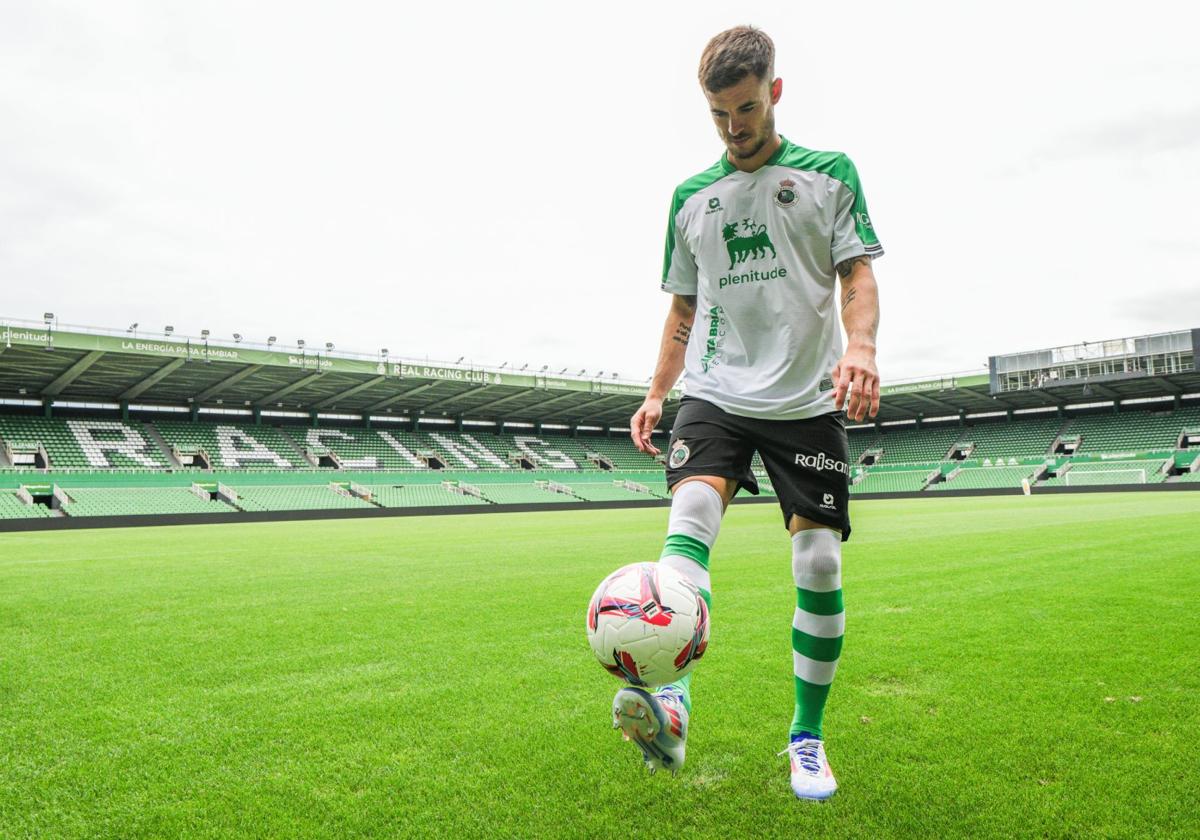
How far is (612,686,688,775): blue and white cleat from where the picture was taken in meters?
2.08

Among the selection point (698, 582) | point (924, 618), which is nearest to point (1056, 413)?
point (924, 618)

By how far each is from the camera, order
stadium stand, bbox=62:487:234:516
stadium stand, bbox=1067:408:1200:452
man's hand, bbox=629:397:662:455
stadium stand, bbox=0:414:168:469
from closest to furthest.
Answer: man's hand, bbox=629:397:662:455
stadium stand, bbox=62:487:234:516
stadium stand, bbox=0:414:168:469
stadium stand, bbox=1067:408:1200:452

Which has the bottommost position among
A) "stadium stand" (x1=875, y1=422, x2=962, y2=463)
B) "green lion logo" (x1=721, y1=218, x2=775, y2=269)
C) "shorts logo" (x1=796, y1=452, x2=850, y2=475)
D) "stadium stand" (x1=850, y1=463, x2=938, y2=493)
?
"stadium stand" (x1=850, y1=463, x2=938, y2=493)

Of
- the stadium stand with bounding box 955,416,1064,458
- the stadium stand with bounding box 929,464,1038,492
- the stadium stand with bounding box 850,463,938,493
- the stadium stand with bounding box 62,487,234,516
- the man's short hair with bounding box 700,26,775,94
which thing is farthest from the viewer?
the stadium stand with bounding box 955,416,1064,458

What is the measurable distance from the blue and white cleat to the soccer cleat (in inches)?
15.4

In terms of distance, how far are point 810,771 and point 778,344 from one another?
1432mm

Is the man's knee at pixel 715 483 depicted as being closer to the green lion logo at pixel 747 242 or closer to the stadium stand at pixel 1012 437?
the green lion logo at pixel 747 242

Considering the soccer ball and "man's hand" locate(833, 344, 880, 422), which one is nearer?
the soccer ball

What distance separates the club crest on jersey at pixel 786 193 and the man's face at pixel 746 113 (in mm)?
157

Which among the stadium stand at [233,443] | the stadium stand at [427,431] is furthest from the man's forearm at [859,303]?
the stadium stand at [233,443]

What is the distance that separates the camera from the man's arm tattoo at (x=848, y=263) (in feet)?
8.71

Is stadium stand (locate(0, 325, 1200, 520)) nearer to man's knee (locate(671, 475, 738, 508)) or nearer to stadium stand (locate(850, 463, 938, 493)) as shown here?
stadium stand (locate(850, 463, 938, 493))

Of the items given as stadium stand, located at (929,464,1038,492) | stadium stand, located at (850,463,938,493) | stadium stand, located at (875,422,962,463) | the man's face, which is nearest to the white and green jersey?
the man's face

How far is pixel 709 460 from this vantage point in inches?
104
